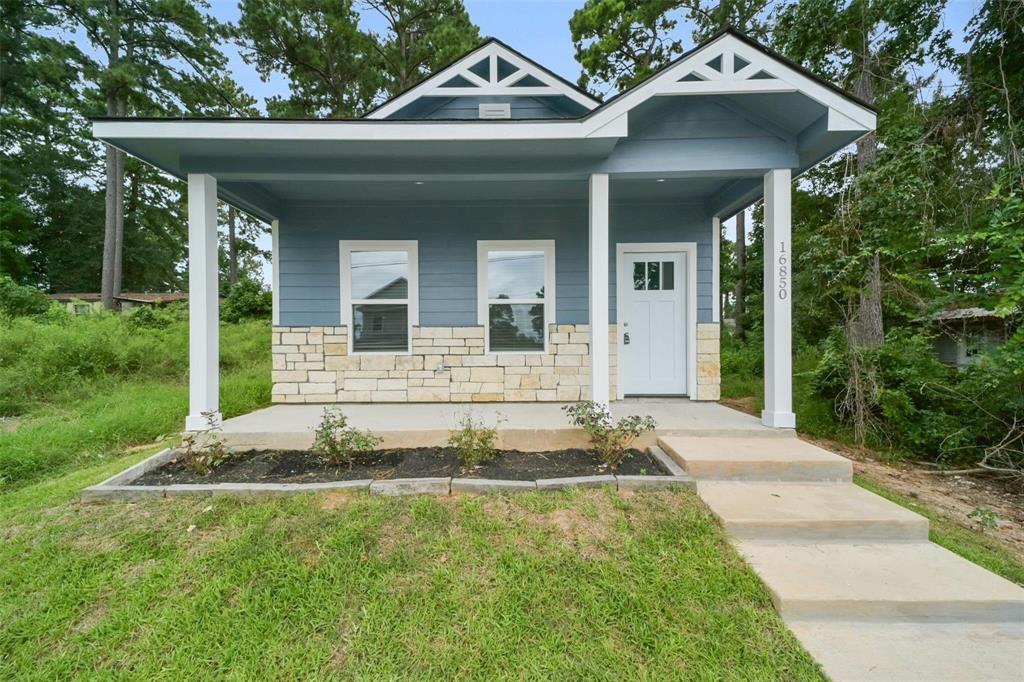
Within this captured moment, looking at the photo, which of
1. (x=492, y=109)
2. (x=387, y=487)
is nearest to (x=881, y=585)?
(x=387, y=487)

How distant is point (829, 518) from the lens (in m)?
2.48

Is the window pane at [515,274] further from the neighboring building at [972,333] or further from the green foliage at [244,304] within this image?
the green foliage at [244,304]

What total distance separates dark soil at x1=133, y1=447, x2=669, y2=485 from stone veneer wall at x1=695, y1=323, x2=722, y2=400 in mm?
2161

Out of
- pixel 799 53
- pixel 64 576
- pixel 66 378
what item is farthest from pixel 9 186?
pixel 799 53

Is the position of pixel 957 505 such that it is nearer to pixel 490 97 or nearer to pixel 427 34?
pixel 490 97

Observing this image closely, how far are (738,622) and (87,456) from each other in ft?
18.4

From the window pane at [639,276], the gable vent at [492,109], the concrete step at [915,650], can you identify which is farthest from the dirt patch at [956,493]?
the gable vent at [492,109]

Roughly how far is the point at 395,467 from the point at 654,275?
4.06m

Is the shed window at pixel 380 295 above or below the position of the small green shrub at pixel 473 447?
above

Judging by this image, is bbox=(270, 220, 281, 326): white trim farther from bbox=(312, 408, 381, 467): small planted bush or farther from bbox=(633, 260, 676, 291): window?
bbox=(633, 260, 676, 291): window

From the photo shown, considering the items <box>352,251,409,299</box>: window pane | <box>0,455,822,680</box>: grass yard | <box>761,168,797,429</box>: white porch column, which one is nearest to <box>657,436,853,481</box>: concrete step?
<box>0,455,822,680</box>: grass yard

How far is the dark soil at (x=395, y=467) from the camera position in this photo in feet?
9.96

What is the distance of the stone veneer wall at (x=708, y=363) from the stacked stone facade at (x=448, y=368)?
0.01m

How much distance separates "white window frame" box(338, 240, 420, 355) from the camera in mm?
5328
